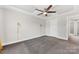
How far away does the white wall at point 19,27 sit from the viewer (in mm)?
3278

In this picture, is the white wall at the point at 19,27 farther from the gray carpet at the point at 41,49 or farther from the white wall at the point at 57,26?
the white wall at the point at 57,26

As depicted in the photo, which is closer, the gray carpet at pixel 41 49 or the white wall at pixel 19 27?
the gray carpet at pixel 41 49

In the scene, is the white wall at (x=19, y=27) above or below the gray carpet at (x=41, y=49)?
above

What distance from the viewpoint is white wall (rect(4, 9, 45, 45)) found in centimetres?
328

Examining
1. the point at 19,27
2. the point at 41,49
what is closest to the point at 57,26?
the point at 19,27

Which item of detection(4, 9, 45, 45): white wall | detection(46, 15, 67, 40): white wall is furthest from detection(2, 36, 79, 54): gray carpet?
detection(46, 15, 67, 40): white wall

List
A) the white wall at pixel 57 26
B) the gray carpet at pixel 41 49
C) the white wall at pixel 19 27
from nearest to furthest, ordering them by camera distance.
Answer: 1. the gray carpet at pixel 41 49
2. the white wall at pixel 19 27
3. the white wall at pixel 57 26

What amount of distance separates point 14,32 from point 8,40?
20.0 inches

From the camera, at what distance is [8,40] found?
10.9 ft

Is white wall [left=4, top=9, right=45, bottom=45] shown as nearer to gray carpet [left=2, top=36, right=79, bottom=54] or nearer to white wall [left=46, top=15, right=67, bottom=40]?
gray carpet [left=2, top=36, right=79, bottom=54]

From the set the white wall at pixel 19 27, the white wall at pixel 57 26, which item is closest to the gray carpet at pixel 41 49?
the white wall at pixel 19 27
